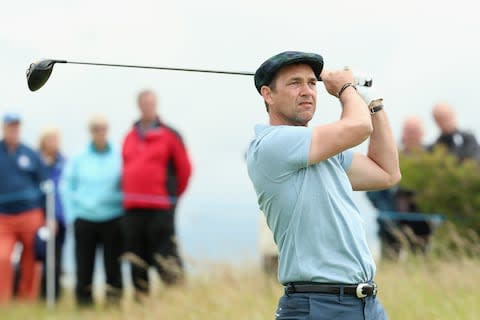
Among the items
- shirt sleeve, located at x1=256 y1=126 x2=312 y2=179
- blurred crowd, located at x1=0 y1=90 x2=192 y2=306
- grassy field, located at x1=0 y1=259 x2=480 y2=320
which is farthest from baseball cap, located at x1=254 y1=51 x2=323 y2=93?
blurred crowd, located at x1=0 y1=90 x2=192 y2=306

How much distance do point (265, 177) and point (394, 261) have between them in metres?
6.83

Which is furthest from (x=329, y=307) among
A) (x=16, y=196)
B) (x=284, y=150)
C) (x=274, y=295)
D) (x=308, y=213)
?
(x=16, y=196)

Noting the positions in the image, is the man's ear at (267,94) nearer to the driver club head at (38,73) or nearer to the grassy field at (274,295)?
the driver club head at (38,73)

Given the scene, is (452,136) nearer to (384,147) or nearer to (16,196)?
(16,196)

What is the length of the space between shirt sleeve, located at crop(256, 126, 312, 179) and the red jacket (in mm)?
6770

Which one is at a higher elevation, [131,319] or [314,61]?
[314,61]

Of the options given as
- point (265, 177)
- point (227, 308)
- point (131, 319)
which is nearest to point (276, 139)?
point (265, 177)

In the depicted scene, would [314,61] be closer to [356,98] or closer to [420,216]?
[356,98]

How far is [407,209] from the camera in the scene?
41.3 ft

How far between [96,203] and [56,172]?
1634mm

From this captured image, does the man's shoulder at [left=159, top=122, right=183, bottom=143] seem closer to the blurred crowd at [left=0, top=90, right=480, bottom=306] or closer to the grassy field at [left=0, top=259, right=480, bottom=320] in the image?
the blurred crowd at [left=0, top=90, right=480, bottom=306]

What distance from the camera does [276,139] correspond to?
5.14 m

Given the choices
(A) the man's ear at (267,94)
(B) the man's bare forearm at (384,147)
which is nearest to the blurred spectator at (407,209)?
(B) the man's bare forearm at (384,147)

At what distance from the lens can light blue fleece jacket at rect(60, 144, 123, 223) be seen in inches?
488
